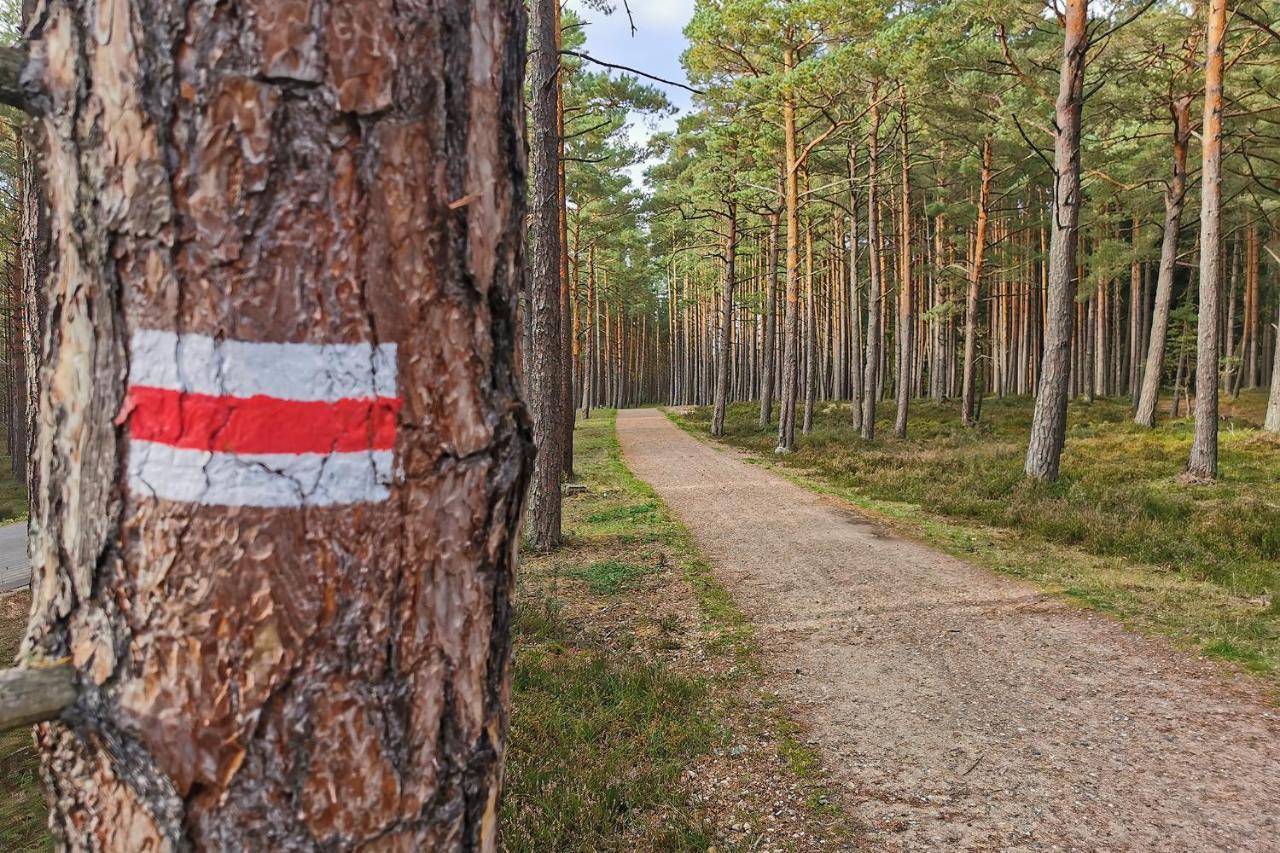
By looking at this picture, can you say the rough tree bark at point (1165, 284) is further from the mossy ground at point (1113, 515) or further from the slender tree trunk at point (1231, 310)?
the slender tree trunk at point (1231, 310)

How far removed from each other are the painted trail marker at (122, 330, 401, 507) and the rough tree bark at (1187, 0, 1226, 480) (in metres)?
14.6

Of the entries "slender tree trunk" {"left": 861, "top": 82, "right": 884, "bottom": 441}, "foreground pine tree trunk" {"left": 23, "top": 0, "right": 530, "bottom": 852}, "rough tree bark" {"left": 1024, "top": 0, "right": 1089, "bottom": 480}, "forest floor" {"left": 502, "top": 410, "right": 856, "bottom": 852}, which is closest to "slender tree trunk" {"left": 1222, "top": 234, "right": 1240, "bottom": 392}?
"slender tree trunk" {"left": 861, "top": 82, "right": 884, "bottom": 441}

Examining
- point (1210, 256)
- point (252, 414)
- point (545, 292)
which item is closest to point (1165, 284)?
point (1210, 256)

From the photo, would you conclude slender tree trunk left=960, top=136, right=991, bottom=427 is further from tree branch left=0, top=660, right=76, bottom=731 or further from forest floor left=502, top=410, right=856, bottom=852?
tree branch left=0, top=660, right=76, bottom=731

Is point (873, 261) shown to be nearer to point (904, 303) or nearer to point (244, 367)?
point (904, 303)

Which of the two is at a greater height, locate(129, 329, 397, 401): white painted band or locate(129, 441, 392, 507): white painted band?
locate(129, 329, 397, 401): white painted band

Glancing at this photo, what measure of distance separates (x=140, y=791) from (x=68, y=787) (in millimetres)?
161

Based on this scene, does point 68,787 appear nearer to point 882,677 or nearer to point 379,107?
point 379,107

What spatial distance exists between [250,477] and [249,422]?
0.07m

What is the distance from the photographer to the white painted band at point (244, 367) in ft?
2.73

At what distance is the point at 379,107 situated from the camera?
2.82 feet

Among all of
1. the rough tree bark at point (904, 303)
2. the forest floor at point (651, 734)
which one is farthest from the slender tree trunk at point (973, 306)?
the forest floor at point (651, 734)

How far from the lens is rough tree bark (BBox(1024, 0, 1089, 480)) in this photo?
1110cm

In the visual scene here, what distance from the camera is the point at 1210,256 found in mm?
12695
